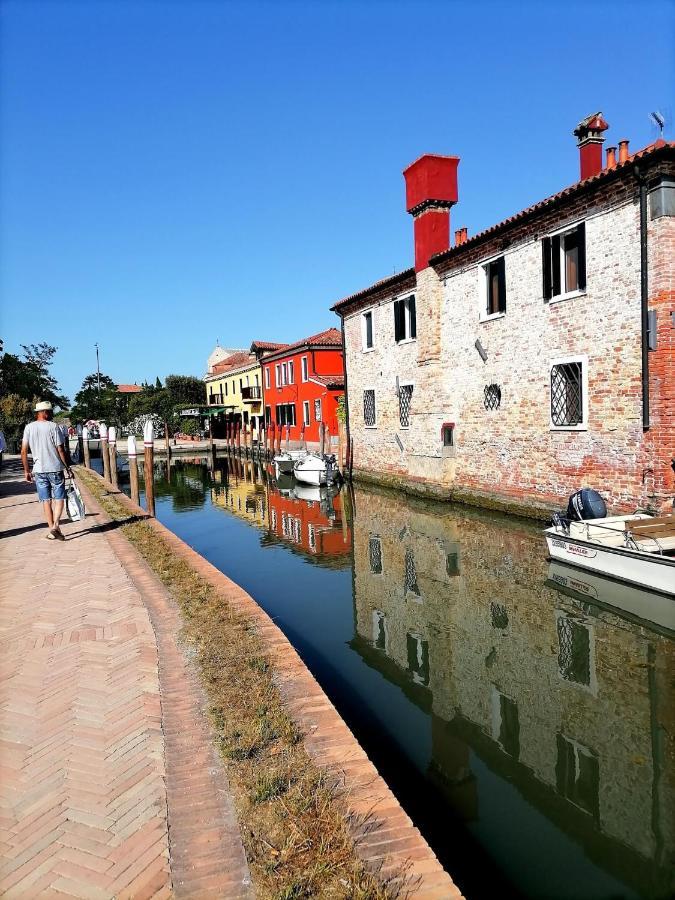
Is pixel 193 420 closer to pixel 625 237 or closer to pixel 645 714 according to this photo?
pixel 625 237

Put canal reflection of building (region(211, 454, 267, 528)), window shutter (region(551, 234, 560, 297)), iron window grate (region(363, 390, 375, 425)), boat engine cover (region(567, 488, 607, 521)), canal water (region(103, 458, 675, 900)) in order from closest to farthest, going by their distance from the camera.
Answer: canal water (region(103, 458, 675, 900)) → boat engine cover (region(567, 488, 607, 521)) → window shutter (region(551, 234, 560, 297)) → canal reflection of building (region(211, 454, 267, 528)) → iron window grate (region(363, 390, 375, 425))

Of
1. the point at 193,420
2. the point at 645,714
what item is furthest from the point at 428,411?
the point at 193,420

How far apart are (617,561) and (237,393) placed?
41296 mm

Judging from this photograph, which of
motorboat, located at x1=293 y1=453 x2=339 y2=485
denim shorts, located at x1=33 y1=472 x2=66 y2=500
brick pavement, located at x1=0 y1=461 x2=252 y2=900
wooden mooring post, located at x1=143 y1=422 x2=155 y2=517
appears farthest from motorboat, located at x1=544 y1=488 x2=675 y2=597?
motorboat, located at x1=293 y1=453 x2=339 y2=485

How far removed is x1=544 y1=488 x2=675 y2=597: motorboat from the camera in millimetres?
7922

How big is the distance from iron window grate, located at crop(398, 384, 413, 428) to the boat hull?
410 inches

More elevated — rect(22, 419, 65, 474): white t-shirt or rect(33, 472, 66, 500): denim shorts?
rect(22, 419, 65, 474): white t-shirt

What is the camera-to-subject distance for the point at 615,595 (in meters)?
8.29

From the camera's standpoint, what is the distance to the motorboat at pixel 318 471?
22.8 meters

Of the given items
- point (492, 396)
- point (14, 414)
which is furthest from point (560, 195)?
point (14, 414)

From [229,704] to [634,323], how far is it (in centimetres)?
1029

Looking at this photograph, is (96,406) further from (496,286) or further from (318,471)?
(496,286)

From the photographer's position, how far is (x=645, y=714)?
532 centimetres

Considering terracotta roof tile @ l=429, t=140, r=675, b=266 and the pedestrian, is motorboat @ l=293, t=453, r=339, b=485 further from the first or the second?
the pedestrian
